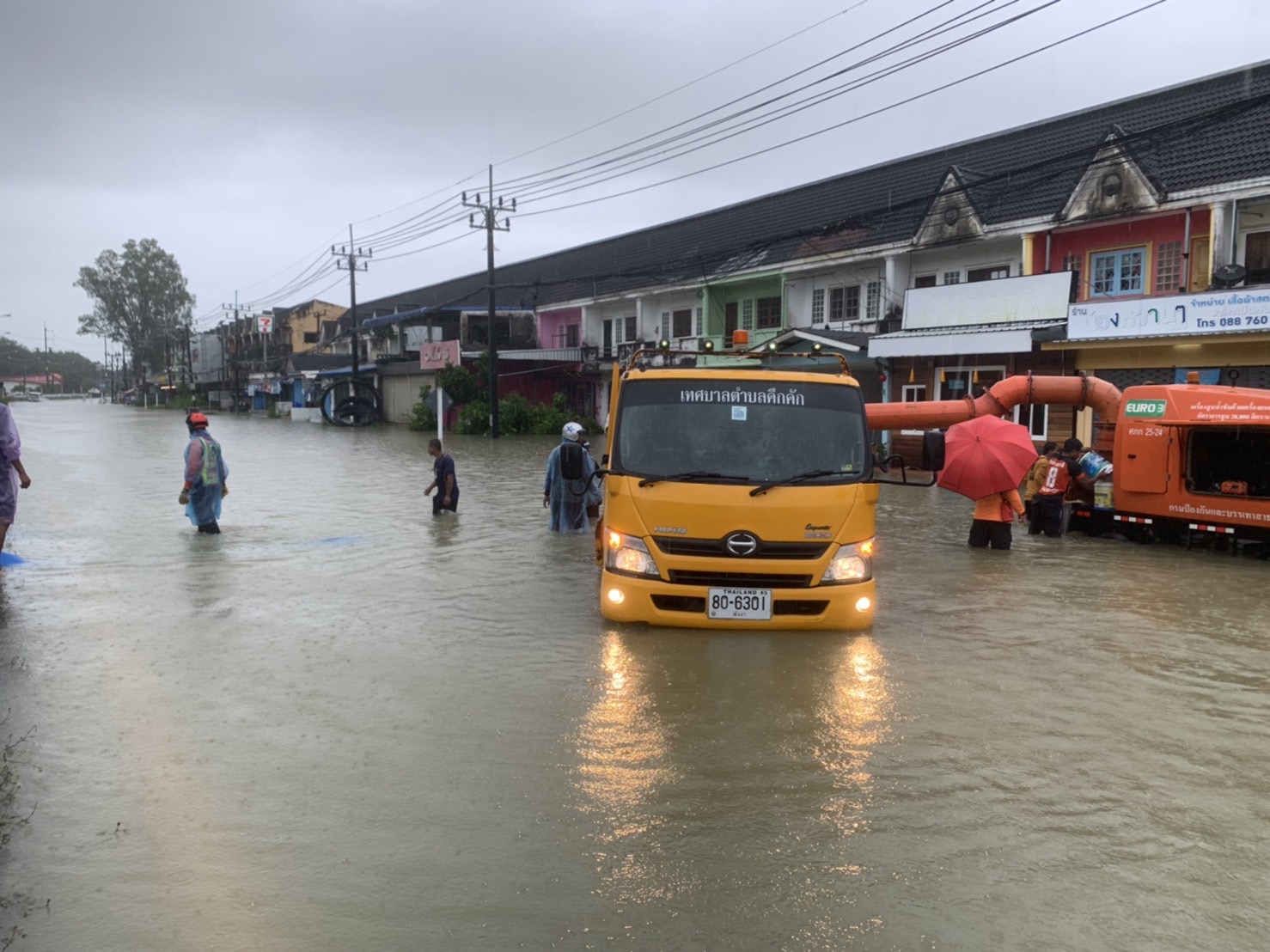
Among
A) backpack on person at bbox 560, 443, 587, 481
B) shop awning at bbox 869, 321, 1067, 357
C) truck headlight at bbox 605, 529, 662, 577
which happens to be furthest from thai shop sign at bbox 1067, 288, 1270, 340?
truck headlight at bbox 605, 529, 662, 577

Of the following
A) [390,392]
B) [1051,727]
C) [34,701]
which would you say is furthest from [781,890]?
[390,392]

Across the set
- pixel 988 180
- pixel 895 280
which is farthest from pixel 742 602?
pixel 895 280

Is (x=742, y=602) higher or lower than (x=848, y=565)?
lower

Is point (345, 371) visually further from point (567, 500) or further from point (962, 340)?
point (567, 500)

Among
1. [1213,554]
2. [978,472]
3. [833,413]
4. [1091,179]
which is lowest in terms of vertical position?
[1213,554]

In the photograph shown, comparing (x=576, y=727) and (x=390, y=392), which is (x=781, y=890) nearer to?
(x=576, y=727)

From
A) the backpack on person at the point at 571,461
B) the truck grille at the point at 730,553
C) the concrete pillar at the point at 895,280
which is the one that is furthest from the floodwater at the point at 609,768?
the concrete pillar at the point at 895,280

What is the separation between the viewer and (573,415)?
4488 centimetres

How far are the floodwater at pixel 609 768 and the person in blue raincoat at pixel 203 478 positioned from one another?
220 centimetres

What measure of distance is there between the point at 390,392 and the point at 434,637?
49.9m

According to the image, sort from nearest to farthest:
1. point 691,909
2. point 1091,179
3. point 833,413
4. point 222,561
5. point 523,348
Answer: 1. point 691,909
2. point 833,413
3. point 222,561
4. point 1091,179
5. point 523,348

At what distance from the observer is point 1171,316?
19.3 m

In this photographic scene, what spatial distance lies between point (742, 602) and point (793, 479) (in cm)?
99

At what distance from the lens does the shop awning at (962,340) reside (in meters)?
21.7
